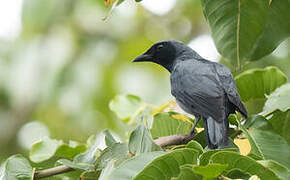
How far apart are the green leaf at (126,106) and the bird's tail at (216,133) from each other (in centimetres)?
55

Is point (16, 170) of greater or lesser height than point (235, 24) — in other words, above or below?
below

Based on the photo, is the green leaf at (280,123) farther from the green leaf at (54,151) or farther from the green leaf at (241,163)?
the green leaf at (54,151)

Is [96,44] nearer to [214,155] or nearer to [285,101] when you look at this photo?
[285,101]

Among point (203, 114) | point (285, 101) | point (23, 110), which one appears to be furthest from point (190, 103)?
point (23, 110)

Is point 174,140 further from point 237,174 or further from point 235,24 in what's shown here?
point 235,24

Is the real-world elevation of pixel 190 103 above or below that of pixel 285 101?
below

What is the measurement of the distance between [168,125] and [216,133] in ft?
1.41

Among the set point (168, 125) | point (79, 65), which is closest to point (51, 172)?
point (168, 125)

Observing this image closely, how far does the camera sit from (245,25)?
2.49 metres

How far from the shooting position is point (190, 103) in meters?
3.06

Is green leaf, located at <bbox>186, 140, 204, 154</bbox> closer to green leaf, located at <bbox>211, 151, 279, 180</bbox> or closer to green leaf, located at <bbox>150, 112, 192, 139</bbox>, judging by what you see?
green leaf, located at <bbox>211, 151, 279, 180</bbox>

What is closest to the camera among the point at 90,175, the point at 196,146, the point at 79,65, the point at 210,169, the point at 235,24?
the point at 210,169

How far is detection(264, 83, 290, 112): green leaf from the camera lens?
2279 mm

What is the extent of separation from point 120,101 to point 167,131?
597 mm
